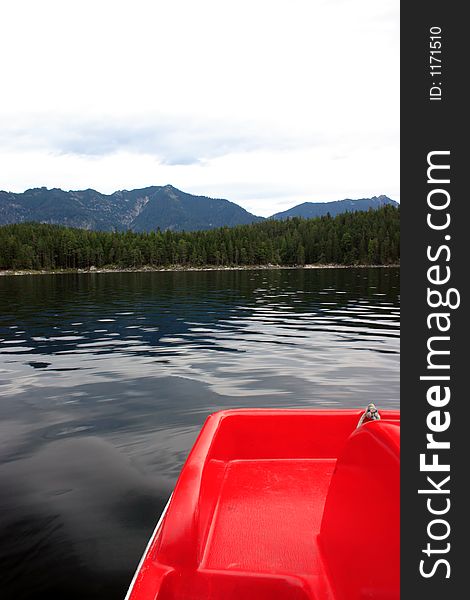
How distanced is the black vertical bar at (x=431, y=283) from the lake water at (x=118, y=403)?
4347 mm

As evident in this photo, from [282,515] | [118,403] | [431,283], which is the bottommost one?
[118,403]

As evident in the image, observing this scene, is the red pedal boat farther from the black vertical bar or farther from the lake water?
the lake water

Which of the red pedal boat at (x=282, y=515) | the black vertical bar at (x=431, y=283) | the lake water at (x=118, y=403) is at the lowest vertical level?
the lake water at (x=118, y=403)

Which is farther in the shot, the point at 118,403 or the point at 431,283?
the point at 118,403

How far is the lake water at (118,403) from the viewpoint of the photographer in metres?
6.26

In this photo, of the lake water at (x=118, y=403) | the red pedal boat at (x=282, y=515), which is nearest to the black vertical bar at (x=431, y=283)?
the red pedal boat at (x=282, y=515)

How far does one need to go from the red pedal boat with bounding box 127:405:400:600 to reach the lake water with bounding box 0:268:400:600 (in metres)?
1.85

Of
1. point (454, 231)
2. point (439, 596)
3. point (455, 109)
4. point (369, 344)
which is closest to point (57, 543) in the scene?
point (439, 596)

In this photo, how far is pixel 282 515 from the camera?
4867 millimetres

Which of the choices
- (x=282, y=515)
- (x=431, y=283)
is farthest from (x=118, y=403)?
(x=431, y=283)

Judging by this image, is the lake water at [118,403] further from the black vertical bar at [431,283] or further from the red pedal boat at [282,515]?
the black vertical bar at [431,283]

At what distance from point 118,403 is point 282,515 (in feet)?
28.6

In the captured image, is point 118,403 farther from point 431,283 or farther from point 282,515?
point 431,283

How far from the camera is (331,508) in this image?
3.95 m
